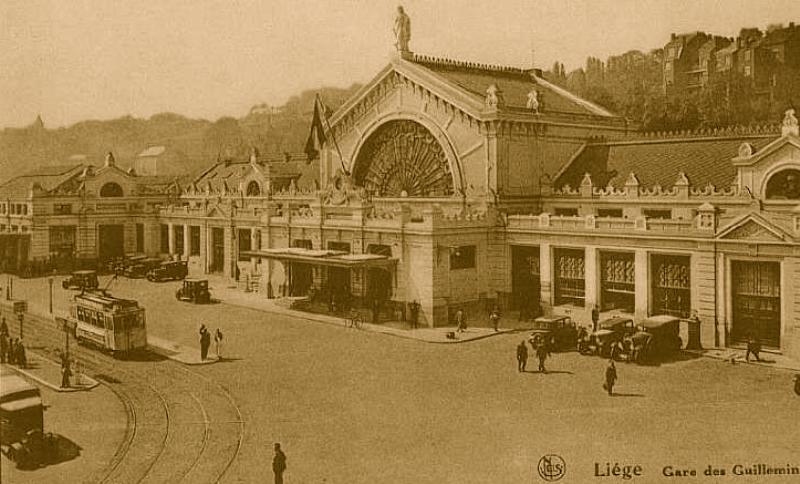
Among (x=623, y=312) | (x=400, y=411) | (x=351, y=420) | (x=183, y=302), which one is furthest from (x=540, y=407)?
(x=183, y=302)

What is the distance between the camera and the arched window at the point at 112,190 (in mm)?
73000

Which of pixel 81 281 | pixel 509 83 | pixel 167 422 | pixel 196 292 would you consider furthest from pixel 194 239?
pixel 167 422

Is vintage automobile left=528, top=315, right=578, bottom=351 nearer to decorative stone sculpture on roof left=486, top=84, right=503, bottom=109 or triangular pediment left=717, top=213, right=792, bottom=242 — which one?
triangular pediment left=717, top=213, right=792, bottom=242

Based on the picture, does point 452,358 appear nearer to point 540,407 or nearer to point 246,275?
point 540,407

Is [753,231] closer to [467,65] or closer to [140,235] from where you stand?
[467,65]

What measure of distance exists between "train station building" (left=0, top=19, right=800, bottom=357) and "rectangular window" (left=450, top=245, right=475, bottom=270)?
0.29ft

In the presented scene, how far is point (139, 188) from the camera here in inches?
2945

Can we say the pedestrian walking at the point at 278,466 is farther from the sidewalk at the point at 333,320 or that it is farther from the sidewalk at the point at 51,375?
the sidewalk at the point at 333,320

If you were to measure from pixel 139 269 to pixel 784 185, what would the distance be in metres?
49.1

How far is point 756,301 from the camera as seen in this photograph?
33375mm

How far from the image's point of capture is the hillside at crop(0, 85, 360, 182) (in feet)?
83.5

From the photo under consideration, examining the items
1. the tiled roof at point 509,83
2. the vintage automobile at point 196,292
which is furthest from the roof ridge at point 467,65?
the vintage automobile at point 196,292

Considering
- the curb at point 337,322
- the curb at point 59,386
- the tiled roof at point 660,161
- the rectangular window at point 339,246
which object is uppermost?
the tiled roof at point 660,161

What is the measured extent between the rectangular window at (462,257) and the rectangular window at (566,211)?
6.16m
